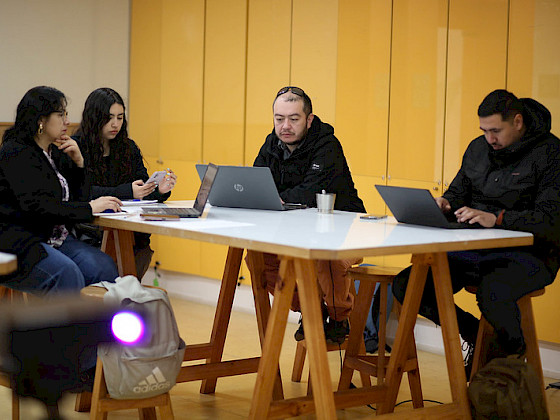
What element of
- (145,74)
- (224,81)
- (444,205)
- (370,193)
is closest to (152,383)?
(444,205)

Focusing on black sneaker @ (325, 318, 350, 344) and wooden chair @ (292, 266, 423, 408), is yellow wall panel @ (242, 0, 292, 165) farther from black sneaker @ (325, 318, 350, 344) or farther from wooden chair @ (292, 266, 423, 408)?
wooden chair @ (292, 266, 423, 408)

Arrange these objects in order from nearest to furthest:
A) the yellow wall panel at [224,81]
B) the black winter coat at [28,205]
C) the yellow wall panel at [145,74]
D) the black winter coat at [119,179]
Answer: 1. the black winter coat at [28,205]
2. the black winter coat at [119,179]
3. the yellow wall panel at [224,81]
4. the yellow wall panel at [145,74]

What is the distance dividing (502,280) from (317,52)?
2.69 metres

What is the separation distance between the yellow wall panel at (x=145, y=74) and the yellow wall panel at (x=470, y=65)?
265cm

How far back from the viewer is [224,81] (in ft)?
20.5

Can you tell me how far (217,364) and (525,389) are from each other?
57.5 inches

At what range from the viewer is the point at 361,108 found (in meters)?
5.35

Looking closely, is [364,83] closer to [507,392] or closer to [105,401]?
[507,392]

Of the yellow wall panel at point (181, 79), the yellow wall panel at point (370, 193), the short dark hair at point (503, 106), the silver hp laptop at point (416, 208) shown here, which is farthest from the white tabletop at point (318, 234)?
the yellow wall panel at point (181, 79)

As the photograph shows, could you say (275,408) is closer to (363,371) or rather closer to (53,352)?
(363,371)

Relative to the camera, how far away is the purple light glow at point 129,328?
289 cm

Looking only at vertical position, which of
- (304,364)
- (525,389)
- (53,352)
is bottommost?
(304,364)

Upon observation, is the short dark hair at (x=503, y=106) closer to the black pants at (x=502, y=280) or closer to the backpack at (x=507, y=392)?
the black pants at (x=502, y=280)

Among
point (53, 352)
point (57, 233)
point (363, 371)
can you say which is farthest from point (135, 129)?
point (53, 352)
